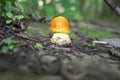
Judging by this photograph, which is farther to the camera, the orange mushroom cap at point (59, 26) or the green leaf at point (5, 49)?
the orange mushroom cap at point (59, 26)

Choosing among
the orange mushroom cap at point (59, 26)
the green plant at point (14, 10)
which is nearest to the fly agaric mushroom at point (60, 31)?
the orange mushroom cap at point (59, 26)

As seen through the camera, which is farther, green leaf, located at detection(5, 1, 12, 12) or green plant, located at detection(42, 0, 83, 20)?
green plant, located at detection(42, 0, 83, 20)

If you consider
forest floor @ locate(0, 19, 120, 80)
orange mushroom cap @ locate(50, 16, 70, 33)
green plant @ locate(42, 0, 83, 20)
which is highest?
green plant @ locate(42, 0, 83, 20)

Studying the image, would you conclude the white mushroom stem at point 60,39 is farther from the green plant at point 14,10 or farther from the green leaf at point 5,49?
the green leaf at point 5,49

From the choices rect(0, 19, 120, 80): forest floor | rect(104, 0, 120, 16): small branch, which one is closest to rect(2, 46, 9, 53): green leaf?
rect(0, 19, 120, 80): forest floor

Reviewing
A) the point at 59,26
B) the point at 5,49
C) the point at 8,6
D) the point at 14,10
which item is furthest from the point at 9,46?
the point at 14,10

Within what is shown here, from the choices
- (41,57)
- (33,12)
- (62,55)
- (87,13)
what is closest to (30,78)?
(41,57)

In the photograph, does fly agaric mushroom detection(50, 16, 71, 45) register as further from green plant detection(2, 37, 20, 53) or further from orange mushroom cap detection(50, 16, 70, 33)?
green plant detection(2, 37, 20, 53)

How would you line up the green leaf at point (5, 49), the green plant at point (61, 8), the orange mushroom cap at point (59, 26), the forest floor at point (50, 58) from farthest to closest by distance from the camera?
the green plant at point (61, 8) → the orange mushroom cap at point (59, 26) → the green leaf at point (5, 49) → the forest floor at point (50, 58)

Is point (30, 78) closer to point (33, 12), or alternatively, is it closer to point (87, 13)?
point (33, 12)
